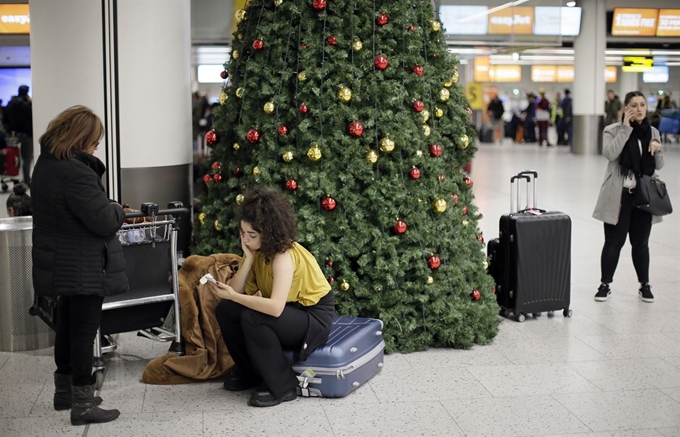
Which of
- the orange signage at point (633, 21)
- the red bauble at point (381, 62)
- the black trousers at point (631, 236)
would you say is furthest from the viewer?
the orange signage at point (633, 21)

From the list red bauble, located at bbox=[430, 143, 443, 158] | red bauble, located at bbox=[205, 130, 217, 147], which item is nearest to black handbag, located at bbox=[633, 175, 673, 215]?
red bauble, located at bbox=[430, 143, 443, 158]

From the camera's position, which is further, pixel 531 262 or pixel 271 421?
pixel 531 262

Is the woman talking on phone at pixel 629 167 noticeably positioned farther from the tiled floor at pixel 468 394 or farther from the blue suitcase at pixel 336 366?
the blue suitcase at pixel 336 366

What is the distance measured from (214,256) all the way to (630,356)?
2.75m

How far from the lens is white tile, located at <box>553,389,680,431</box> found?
4414 mm

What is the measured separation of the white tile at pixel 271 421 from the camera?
427 cm

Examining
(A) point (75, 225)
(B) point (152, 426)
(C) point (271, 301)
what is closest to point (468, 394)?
(C) point (271, 301)

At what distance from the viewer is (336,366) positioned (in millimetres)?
4730

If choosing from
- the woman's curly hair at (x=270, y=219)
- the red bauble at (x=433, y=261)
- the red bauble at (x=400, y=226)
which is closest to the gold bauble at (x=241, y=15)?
the red bauble at (x=400, y=226)

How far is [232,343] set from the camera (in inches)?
186

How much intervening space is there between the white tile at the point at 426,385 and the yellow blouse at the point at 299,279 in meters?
0.69

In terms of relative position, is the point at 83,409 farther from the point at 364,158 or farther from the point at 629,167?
the point at 629,167

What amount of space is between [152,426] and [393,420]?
121 centimetres

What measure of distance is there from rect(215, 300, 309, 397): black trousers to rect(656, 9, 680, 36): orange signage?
25525 millimetres
